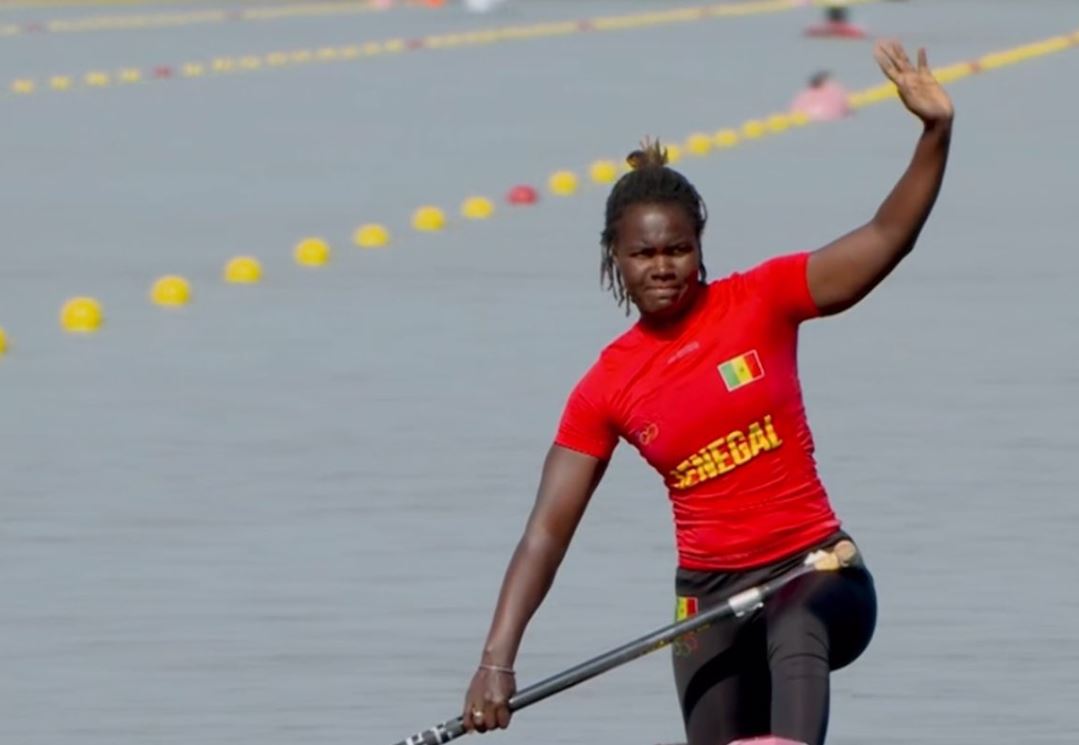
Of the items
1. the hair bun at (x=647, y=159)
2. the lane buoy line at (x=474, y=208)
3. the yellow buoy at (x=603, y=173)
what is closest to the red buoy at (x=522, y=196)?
the lane buoy line at (x=474, y=208)

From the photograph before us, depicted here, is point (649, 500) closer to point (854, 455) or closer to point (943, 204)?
point (854, 455)

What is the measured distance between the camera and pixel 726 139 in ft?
70.5

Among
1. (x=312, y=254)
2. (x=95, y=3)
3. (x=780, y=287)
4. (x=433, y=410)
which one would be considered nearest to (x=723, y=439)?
(x=780, y=287)

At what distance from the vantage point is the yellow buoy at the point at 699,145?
20656 mm

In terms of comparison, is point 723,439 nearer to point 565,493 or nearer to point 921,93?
point 565,493

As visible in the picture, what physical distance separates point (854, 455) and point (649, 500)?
824 mm

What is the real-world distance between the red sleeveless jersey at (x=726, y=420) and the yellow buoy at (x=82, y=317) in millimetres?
7653

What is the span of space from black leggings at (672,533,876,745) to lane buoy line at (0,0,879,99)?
22.6 metres

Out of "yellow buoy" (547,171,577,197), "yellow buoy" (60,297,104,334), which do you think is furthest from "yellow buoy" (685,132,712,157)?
"yellow buoy" (60,297,104,334)

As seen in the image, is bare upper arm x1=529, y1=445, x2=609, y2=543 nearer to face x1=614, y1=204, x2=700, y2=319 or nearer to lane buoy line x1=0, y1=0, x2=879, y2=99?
face x1=614, y1=204, x2=700, y2=319

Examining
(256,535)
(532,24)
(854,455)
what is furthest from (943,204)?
(532,24)

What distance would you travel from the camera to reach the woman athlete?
5.12m

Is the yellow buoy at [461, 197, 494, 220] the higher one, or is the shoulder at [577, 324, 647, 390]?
the yellow buoy at [461, 197, 494, 220]

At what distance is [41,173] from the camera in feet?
66.1
